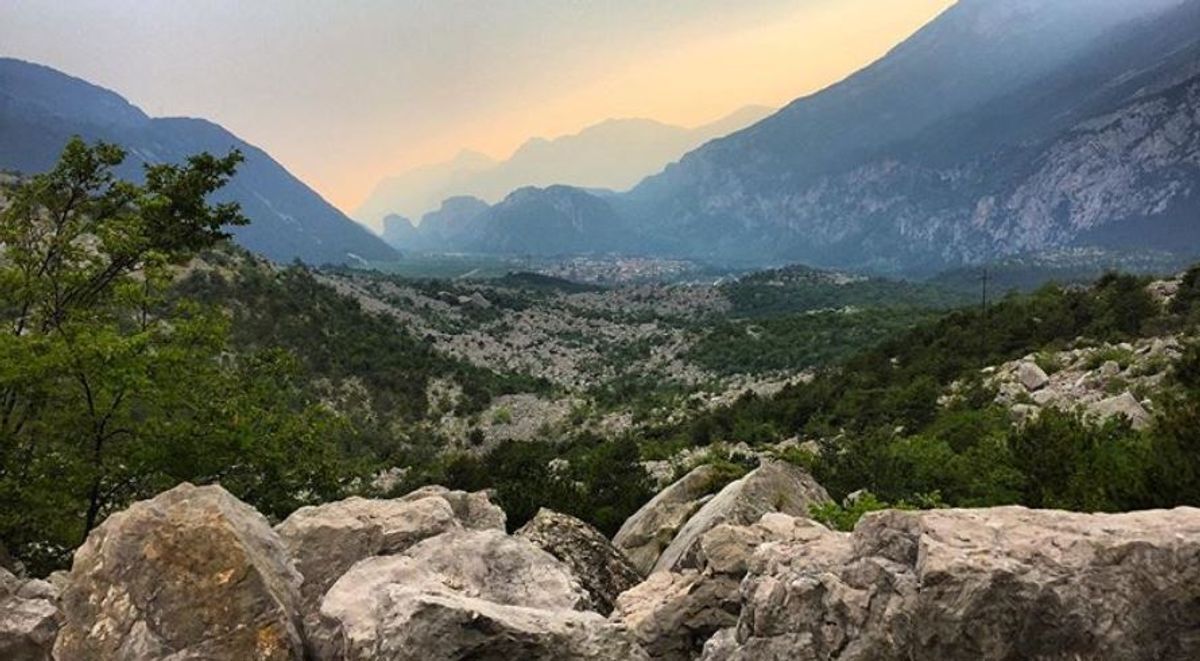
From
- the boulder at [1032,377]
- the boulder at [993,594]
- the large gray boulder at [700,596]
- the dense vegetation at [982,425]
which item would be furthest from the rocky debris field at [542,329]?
the boulder at [993,594]

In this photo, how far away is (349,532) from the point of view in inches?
392

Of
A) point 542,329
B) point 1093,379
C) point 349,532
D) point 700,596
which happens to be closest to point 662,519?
point 700,596

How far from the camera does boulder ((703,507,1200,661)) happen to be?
644 cm

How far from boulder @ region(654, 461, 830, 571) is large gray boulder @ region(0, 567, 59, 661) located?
8099 mm

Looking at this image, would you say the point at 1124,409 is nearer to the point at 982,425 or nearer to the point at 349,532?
the point at 982,425

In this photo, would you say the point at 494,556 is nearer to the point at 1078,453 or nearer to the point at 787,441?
the point at 1078,453

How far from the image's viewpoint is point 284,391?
19984 mm

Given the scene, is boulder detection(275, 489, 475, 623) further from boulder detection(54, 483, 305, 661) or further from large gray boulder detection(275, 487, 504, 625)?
boulder detection(54, 483, 305, 661)

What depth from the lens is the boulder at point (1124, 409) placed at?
22.2 m

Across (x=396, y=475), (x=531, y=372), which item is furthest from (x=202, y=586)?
(x=531, y=372)

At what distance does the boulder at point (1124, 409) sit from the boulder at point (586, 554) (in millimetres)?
17878

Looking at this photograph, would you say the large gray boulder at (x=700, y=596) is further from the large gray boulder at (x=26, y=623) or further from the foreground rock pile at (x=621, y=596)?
the large gray boulder at (x=26, y=623)

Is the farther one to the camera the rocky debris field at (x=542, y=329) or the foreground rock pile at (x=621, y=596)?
the rocky debris field at (x=542, y=329)

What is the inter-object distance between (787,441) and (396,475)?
20.9 meters
